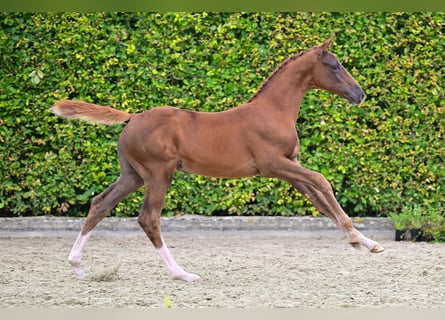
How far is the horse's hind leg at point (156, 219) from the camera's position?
492 cm

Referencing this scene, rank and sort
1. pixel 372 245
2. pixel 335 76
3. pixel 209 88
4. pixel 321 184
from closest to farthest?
A: pixel 372 245
pixel 321 184
pixel 335 76
pixel 209 88

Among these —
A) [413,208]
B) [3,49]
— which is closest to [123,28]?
[3,49]

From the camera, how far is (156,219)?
4918 millimetres

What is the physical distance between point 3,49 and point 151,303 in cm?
434

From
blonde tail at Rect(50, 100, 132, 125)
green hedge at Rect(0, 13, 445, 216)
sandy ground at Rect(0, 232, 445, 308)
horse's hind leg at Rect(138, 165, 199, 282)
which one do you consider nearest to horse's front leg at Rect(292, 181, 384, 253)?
sandy ground at Rect(0, 232, 445, 308)

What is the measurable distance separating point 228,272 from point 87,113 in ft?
5.37

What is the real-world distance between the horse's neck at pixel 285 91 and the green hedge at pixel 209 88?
241 cm

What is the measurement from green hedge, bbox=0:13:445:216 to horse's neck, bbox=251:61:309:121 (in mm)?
2413

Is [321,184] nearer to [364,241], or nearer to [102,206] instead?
[364,241]

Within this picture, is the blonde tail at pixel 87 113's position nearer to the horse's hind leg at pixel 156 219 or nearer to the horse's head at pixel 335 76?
the horse's hind leg at pixel 156 219

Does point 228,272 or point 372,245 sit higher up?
point 372,245

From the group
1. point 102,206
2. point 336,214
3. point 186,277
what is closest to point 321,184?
point 336,214

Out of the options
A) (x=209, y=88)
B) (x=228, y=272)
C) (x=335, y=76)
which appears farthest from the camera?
(x=209, y=88)

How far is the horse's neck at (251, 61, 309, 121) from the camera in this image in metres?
5.09
